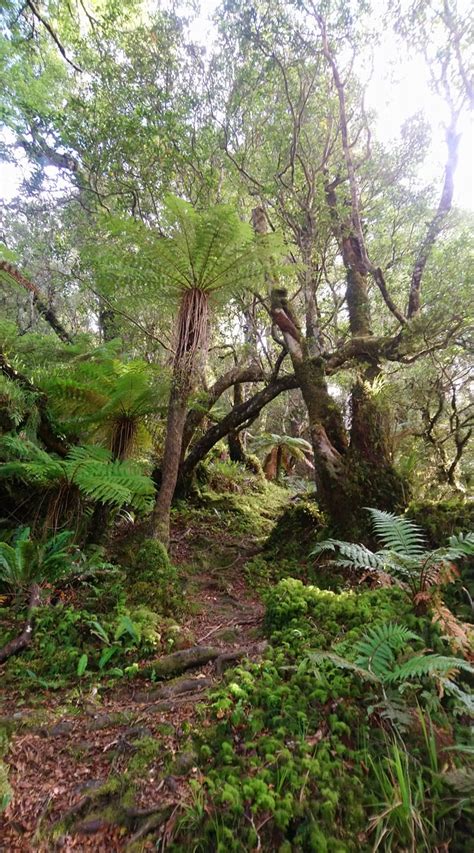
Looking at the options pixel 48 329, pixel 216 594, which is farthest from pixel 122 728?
pixel 48 329

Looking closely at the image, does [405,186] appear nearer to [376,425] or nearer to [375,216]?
[375,216]

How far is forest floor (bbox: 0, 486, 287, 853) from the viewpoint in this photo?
4.29ft

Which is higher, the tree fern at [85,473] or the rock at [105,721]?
the tree fern at [85,473]

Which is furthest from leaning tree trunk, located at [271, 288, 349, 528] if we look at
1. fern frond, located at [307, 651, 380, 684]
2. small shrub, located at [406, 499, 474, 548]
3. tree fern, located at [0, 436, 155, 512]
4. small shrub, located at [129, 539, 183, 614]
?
fern frond, located at [307, 651, 380, 684]

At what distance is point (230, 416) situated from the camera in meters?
5.80

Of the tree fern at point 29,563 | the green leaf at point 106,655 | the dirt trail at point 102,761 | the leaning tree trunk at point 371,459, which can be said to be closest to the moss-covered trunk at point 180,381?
the tree fern at point 29,563

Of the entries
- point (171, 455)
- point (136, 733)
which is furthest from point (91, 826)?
point (171, 455)

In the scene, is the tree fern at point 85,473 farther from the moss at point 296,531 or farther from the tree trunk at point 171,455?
the moss at point 296,531

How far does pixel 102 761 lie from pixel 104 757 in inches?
0.8

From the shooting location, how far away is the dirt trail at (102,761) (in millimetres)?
1304

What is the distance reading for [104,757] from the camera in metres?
1.63

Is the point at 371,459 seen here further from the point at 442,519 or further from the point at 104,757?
the point at 104,757

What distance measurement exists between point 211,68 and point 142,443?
6.06 metres

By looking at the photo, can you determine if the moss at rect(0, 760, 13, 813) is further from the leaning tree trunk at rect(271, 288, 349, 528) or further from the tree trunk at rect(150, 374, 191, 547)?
the leaning tree trunk at rect(271, 288, 349, 528)
